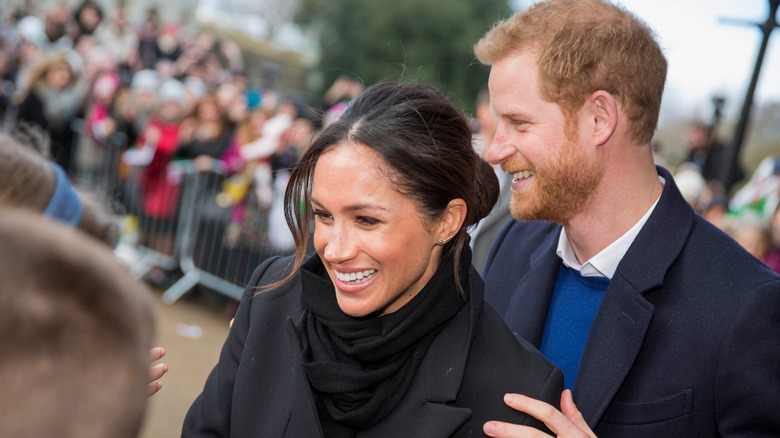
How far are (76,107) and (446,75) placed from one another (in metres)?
17.4

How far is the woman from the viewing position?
88.1 inches

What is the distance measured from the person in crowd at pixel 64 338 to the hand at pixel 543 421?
1320mm

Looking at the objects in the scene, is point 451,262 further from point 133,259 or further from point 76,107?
point 76,107

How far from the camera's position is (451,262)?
2.49 metres

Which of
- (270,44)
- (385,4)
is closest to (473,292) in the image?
(385,4)

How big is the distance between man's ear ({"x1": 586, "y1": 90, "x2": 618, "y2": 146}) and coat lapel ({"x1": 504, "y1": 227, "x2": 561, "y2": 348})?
1.70ft

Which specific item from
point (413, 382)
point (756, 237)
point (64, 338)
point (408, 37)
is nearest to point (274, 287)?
point (413, 382)

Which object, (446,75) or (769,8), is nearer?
(769,8)

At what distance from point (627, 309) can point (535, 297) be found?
1.45 feet

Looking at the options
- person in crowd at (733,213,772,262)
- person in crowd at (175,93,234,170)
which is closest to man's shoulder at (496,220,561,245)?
person in crowd at (733,213,772,262)

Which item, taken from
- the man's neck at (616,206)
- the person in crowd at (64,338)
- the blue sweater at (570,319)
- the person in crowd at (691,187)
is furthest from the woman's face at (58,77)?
the person in crowd at (64,338)

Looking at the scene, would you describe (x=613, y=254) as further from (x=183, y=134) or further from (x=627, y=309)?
(x=183, y=134)

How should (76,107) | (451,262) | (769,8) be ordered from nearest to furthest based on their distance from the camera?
(451,262), (769,8), (76,107)

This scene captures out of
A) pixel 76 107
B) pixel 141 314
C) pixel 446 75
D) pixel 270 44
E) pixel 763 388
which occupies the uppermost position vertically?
pixel 141 314
